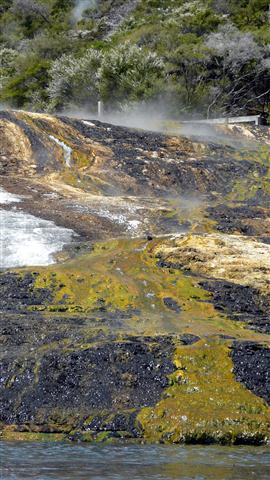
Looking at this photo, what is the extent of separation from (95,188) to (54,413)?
12510mm

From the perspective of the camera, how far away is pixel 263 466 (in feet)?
27.1

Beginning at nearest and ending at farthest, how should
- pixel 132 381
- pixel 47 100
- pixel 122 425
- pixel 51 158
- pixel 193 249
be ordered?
1. pixel 122 425
2. pixel 132 381
3. pixel 193 249
4. pixel 51 158
5. pixel 47 100

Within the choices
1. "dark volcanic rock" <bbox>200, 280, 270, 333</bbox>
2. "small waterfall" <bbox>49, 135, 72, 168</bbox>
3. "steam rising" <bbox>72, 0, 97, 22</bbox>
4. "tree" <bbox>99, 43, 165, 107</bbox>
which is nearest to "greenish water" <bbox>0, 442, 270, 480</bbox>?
"dark volcanic rock" <bbox>200, 280, 270, 333</bbox>

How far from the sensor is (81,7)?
272 ft

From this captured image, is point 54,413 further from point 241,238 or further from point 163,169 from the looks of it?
point 163,169

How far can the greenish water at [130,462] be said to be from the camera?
7.72m

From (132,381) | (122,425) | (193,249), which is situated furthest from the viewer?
(193,249)

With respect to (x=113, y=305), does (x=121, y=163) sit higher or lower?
higher

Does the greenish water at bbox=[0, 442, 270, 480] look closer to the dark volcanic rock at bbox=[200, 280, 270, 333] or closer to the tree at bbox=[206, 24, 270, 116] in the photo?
the dark volcanic rock at bbox=[200, 280, 270, 333]

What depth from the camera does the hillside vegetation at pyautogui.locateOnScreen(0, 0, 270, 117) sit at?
39594 mm

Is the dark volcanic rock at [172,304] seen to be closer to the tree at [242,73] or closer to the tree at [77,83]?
the tree at [77,83]

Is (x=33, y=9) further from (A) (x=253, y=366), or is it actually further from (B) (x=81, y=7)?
(A) (x=253, y=366)

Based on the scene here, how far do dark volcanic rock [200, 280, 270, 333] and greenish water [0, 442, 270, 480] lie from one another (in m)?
4.21

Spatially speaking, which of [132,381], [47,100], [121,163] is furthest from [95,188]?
[47,100]
